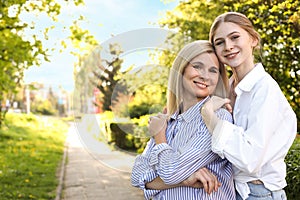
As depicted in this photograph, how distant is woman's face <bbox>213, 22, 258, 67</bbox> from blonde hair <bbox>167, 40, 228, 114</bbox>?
0.12 ft

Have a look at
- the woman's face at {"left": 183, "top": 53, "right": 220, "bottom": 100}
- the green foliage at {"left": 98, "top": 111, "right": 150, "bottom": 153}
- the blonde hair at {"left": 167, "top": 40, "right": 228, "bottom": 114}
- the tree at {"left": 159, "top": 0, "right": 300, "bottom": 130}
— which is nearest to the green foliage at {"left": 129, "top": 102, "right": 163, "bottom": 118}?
the green foliage at {"left": 98, "top": 111, "right": 150, "bottom": 153}

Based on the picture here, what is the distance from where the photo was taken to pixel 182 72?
1929mm

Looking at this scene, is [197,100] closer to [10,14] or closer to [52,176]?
[10,14]

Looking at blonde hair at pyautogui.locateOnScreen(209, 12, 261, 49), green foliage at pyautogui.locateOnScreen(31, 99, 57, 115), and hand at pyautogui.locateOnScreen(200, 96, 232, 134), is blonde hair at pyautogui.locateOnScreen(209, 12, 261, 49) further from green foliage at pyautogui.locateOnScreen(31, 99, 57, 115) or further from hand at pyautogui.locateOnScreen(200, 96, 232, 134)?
green foliage at pyautogui.locateOnScreen(31, 99, 57, 115)

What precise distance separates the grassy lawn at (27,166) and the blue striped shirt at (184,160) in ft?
16.8

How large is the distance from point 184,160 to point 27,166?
845 cm

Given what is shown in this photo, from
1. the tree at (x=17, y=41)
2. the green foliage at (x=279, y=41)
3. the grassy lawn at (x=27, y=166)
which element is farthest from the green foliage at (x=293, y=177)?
the tree at (x=17, y=41)

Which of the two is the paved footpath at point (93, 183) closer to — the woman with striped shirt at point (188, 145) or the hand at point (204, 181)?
the woman with striped shirt at point (188, 145)

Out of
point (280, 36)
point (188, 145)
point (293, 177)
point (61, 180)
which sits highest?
point (280, 36)

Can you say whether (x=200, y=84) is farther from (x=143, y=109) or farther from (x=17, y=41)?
(x=17, y=41)

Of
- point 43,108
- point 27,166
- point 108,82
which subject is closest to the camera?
point 108,82

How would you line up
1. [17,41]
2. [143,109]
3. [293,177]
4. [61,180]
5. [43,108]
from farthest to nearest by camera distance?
[43,108] < [61,180] < [17,41] < [293,177] < [143,109]

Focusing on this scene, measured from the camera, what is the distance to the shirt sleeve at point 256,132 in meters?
1.75

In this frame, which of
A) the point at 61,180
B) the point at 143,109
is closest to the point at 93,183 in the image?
the point at 61,180
